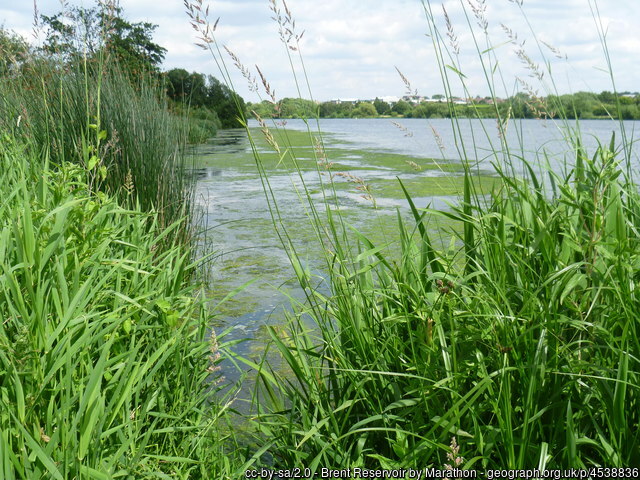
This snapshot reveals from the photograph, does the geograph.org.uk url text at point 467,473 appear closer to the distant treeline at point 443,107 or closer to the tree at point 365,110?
the distant treeline at point 443,107

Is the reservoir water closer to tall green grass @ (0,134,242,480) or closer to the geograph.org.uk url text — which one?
tall green grass @ (0,134,242,480)

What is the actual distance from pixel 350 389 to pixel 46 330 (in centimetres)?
74

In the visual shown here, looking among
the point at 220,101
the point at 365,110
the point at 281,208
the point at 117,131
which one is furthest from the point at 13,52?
the point at 220,101

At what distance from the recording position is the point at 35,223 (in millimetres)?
1726

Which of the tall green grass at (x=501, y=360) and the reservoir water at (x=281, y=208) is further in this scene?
the reservoir water at (x=281, y=208)

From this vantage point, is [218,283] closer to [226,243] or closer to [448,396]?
[226,243]

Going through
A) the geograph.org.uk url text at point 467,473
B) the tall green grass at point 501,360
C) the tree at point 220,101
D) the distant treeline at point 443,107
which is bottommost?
the geograph.org.uk url text at point 467,473

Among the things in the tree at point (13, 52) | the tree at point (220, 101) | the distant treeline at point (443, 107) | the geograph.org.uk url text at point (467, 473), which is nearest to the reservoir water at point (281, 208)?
the distant treeline at point (443, 107)

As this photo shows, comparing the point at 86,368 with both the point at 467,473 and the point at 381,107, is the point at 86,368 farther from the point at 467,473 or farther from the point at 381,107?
the point at 381,107

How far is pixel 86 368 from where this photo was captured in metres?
1.44

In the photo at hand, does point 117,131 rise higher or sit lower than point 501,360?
higher

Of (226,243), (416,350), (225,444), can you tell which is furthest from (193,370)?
(226,243)

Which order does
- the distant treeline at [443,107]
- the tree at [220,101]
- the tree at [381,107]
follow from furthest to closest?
the tree at [220,101]
the tree at [381,107]
the distant treeline at [443,107]

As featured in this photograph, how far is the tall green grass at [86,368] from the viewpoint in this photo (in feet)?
3.93
